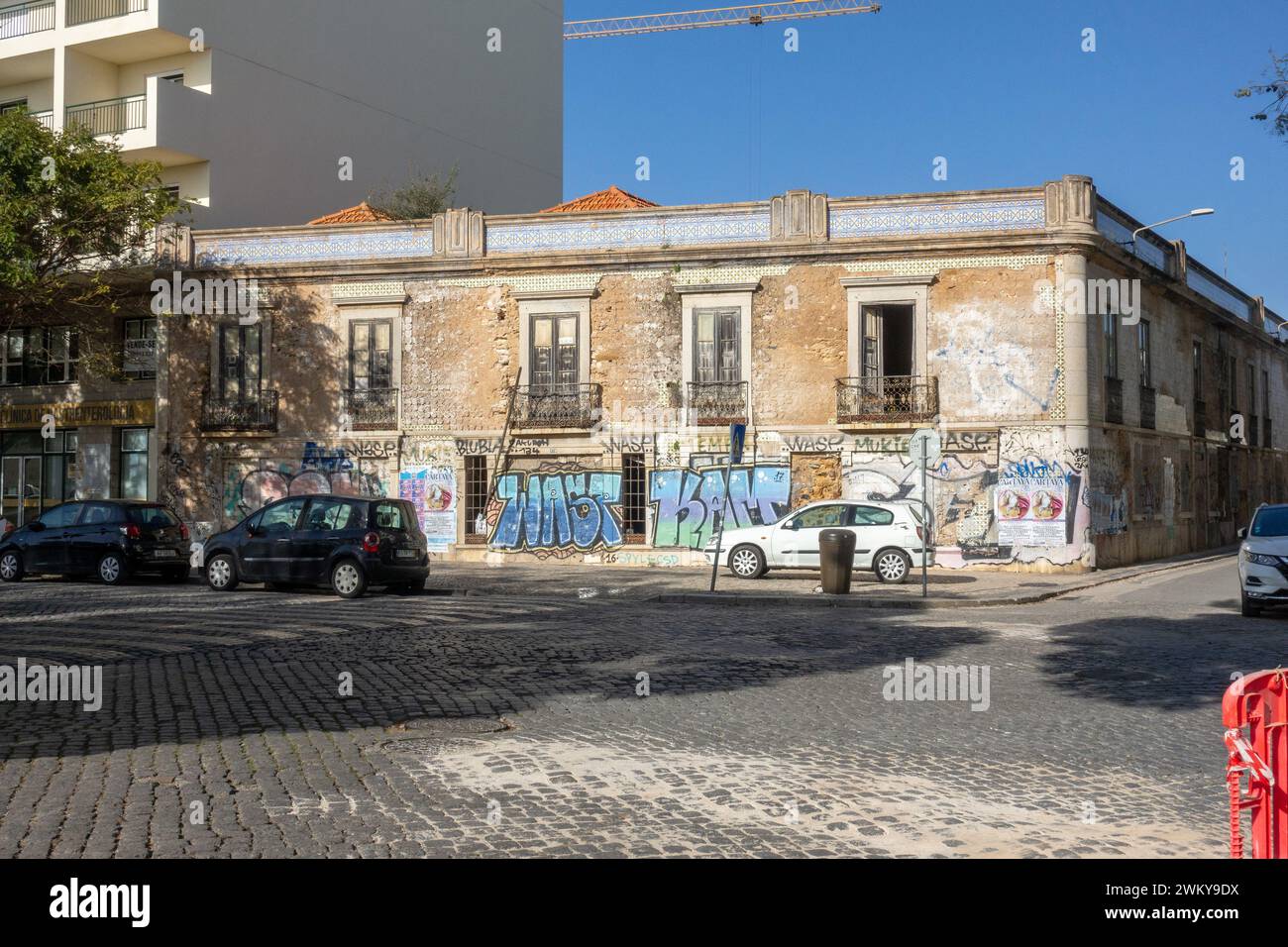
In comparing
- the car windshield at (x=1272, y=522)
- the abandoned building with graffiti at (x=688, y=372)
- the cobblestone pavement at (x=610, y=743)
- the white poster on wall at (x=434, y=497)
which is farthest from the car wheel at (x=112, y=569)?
the car windshield at (x=1272, y=522)

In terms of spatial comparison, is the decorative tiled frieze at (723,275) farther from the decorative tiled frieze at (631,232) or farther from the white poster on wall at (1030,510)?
the white poster on wall at (1030,510)

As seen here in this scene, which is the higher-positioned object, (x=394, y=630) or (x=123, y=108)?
(x=123, y=108)

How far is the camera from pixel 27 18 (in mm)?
35031

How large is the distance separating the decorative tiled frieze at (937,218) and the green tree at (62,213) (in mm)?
16183

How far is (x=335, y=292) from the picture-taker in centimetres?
3080

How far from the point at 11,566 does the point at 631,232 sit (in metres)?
15.3

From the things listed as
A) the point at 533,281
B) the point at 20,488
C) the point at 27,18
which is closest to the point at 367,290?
the point at 533,281

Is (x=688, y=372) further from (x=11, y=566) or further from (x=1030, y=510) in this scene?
(x=11, y=566)

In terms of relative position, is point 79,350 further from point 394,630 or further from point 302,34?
point 394,630

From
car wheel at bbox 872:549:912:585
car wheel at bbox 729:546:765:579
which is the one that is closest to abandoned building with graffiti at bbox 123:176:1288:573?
car wheel at bbox 729:546:765:579

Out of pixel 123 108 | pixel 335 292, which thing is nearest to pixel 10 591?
pixel 335 292

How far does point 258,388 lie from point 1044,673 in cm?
2424

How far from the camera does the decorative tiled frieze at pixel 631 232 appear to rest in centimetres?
2855

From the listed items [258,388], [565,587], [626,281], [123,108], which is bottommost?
[565,587]
